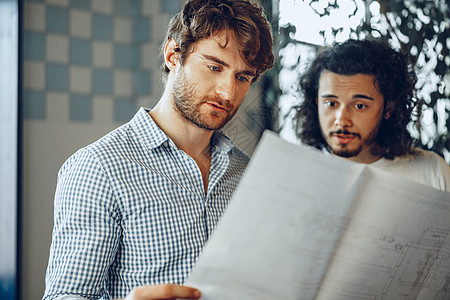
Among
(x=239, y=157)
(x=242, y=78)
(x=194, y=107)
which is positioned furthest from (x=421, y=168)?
(x=194, y=107)

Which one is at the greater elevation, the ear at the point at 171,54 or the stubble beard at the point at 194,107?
the ear at the point at 171,54

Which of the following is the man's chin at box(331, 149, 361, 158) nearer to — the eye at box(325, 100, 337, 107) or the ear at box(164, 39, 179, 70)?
the eye at box(325, 100, 337, 107)

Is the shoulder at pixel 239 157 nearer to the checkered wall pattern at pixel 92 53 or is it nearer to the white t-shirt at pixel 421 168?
the white t-shirt at pixel 421 168

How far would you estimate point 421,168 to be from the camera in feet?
5.46

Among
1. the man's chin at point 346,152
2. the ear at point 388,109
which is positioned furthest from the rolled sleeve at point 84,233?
the ear at point 388,109

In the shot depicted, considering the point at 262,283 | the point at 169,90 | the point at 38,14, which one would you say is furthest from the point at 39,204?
the point at 262,283

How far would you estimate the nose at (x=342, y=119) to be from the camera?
155 centimetres

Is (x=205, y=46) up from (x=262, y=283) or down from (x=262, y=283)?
up

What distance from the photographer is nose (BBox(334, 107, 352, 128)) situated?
60.9 inches

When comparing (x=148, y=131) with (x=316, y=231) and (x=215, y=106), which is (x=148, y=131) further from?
(x=316, y=231)

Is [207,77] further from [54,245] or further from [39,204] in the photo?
[39,204]

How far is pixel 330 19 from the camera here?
1.89 m

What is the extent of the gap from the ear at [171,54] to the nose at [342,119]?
2.06 ft

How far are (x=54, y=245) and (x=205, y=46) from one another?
569 mm
